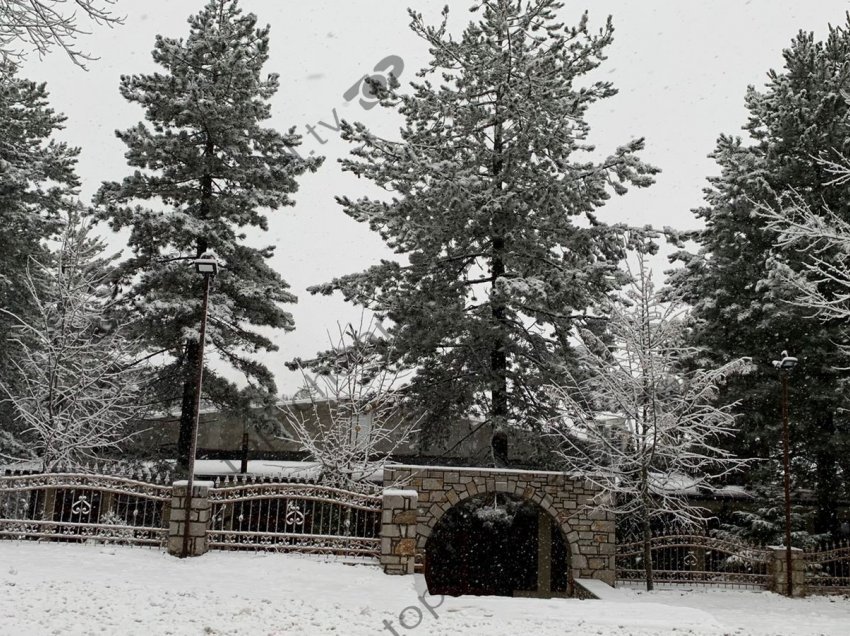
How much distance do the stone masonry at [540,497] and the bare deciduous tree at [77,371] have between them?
24.1ft

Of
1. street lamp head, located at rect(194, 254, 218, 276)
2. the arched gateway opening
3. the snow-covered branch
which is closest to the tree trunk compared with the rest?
the arched gateway opening

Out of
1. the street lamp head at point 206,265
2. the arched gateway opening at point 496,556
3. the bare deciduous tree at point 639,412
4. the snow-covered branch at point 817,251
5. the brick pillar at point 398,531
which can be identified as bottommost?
the arched gateway opening at point 496,556

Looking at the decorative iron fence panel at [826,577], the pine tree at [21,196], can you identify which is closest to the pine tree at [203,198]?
the pine tree at [21,196]

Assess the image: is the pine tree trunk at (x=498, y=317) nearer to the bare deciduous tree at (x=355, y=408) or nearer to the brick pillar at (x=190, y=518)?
the bare deciduous tree at (x=355, y=408)

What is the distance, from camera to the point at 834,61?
20578 millimetres

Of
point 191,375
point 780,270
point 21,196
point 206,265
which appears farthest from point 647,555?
point 21,196

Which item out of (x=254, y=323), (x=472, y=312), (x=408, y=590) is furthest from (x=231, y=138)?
(x=408, y=590)

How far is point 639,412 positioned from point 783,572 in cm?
460

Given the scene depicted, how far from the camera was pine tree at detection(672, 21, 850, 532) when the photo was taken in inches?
725

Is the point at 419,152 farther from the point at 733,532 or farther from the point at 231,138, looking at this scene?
the point at 733,532

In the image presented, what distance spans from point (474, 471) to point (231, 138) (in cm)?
1065

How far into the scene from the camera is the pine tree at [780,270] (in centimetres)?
1841

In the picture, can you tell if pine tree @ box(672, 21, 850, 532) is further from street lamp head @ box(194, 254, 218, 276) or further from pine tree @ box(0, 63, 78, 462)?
pine tree @ box(0, 63, 78, 462)

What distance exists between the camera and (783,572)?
15.0 meters
